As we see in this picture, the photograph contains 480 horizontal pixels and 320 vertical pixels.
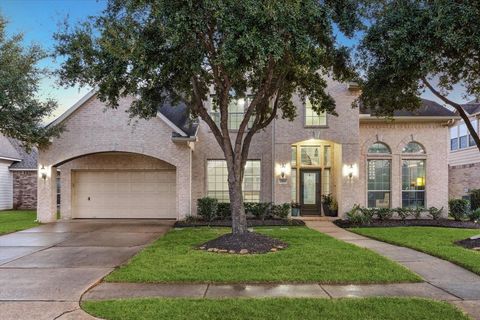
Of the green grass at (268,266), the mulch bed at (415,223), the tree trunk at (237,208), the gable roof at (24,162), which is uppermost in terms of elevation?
the gable roof at (24,162)

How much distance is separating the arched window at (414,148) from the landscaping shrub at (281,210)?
621 cm

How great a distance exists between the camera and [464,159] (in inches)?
1011

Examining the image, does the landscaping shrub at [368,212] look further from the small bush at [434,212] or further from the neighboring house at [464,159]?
the neighboring house at [464,159]

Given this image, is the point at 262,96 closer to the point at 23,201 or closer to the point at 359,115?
the point at 359,115

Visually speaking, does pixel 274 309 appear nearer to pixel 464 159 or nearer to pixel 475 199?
pixel 475 199

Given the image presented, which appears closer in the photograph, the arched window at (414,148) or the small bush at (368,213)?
the small bush at (368,213)

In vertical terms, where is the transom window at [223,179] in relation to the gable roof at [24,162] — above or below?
below

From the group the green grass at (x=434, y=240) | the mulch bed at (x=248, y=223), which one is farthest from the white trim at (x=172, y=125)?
the green grass at (x=434, y=240)

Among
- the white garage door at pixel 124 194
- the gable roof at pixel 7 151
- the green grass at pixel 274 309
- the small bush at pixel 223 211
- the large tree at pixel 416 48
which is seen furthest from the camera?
the gable roof at pixel 7 151

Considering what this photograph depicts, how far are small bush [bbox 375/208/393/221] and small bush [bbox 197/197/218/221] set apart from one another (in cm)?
682

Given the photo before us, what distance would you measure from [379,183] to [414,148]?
7.52 ft

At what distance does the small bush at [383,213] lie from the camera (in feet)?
57.2

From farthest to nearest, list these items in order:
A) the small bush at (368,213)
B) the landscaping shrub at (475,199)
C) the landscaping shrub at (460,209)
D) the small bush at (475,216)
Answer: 1. the landscaping shrub at (475,199)
2. the landscaping shrub at (460,209)
3. the small bush at (475,216)
4. the small bush at (368,213)

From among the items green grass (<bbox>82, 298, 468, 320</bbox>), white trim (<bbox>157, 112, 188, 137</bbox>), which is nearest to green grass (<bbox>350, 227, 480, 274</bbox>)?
green grass (<bbox>82, 298, 468, 320</bbox>)
